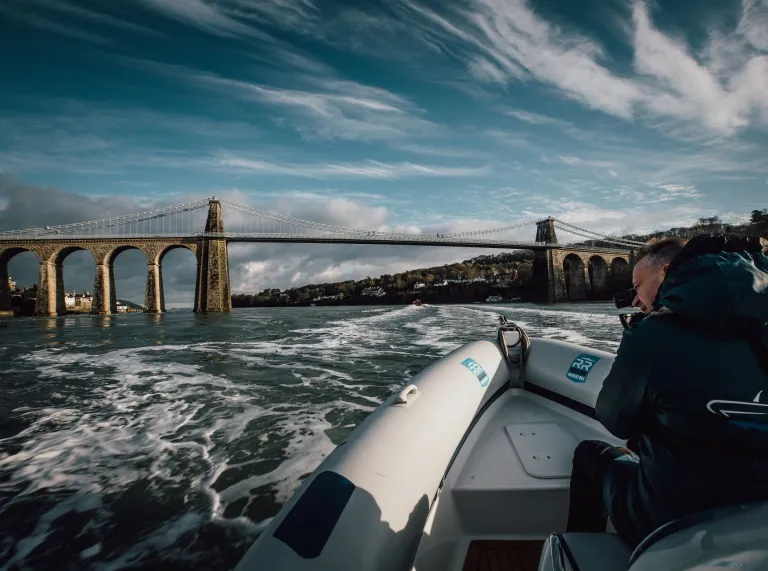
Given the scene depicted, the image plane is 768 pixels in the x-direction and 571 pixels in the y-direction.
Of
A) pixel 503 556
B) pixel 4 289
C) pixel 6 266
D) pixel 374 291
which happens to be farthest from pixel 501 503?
pixel 374 291

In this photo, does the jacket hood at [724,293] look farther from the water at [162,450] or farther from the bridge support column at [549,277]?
the bridge support column at [549,277]

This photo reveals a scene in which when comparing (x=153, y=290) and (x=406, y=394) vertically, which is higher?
(x=406, y=394)

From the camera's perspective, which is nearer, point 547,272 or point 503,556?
point 503,556

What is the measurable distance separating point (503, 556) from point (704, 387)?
111cm

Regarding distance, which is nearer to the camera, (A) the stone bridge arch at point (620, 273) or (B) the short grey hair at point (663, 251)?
(B) the short grey hair at point (663, 251)

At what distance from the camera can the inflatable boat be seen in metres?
0.60

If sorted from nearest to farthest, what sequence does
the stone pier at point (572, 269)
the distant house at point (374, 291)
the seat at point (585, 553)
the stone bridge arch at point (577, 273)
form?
1. the seat at point (585, 553)
2. the stone bridge arch at point (577, 273)
3. the stone pier at point (572, 269)
4. the distant house at point (374, 291)

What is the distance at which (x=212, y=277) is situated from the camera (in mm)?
35031

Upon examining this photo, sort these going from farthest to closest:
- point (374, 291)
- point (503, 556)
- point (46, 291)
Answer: point (374, 291) < point (46, 291) < point (503, 556)

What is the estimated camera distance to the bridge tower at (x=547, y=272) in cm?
4275

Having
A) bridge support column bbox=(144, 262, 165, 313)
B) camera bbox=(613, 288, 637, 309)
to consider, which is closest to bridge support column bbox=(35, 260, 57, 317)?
bridge support column bbox=(144, 262, 165, 313)

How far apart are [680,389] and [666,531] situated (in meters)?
0.29

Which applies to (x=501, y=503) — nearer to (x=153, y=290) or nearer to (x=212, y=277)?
(x=212, y=277)

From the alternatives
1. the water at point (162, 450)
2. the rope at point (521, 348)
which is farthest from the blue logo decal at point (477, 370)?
the water at point (162, 450)
